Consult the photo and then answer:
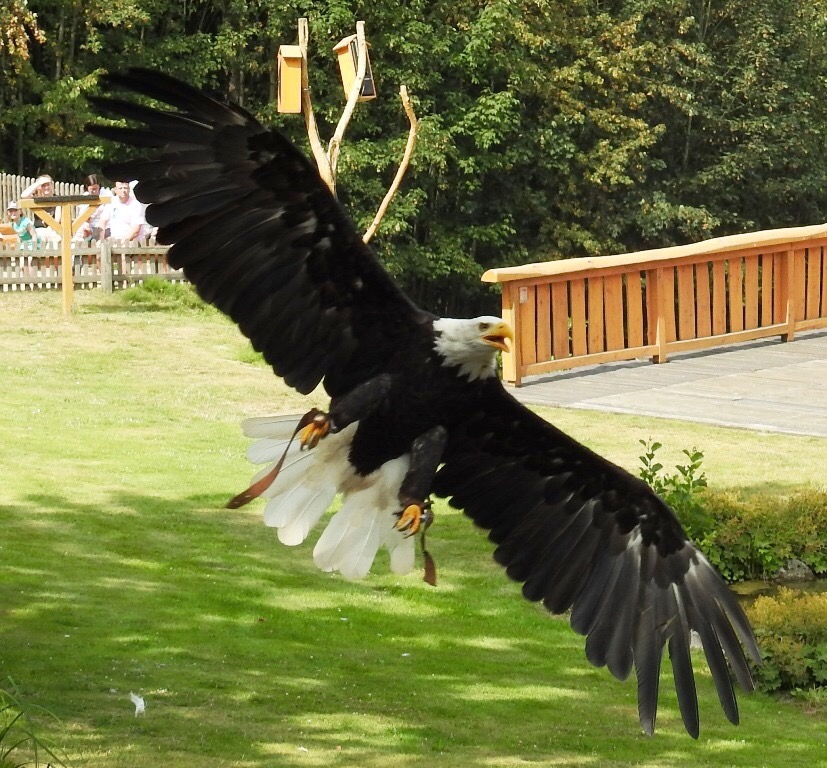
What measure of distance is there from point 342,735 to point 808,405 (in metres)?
Result: 6.58

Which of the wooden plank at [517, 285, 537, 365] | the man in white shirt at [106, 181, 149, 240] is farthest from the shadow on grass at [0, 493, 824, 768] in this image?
the man in white shirt at [106, 181, 149, 240]

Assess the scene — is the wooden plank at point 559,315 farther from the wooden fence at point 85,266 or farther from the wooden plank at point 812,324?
the wooden fence at point 85,266

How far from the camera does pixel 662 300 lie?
492 inches

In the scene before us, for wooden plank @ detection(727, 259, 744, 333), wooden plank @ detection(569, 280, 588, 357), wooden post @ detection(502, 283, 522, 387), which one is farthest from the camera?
wooden plank @ detection(727, 259, 744, 333)

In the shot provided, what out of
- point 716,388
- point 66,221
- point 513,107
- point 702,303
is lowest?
point 716,388

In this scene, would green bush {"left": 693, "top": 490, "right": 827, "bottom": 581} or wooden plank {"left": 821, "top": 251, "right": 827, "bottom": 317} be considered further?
wooden plank {"left": 821, "top": 251, "right": 827, "bottom": 317}

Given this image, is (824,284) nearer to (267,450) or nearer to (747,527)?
(747,527)

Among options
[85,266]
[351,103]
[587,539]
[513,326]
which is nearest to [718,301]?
[513,326]

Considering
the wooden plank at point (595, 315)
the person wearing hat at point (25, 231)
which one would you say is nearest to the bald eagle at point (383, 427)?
the wooden plank at point (595, 315)

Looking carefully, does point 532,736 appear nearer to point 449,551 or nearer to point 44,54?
point 449,551

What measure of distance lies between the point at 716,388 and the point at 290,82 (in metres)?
4.16

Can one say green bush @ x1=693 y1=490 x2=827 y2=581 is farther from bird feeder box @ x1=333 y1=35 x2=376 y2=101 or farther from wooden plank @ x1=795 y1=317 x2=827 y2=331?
wooden plank @ x1=795 y1=317 x2=827 y2=331

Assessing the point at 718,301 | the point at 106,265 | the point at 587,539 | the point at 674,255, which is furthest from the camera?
the point at 106,265

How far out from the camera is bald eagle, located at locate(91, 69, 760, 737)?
4102 millimetres
